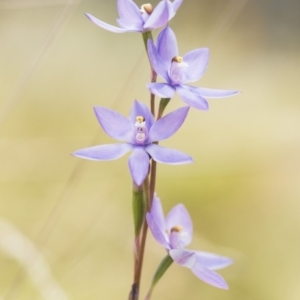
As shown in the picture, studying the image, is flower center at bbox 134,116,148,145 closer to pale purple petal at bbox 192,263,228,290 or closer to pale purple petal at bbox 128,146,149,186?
pale purple petal at bbox 128,146,149,186

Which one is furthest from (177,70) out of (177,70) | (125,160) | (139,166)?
(125,160)

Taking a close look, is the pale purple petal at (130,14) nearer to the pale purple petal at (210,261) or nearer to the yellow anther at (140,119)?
the yellow anther at (140,119)

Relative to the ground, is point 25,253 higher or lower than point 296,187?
lower

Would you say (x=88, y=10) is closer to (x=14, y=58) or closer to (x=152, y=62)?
(x=14, y=58)

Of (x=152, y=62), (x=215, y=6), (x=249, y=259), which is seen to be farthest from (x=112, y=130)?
(x=215, y=6)

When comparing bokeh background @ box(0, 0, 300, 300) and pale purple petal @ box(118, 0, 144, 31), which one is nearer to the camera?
pale purple petal @ box(118, 0, 144, 31)

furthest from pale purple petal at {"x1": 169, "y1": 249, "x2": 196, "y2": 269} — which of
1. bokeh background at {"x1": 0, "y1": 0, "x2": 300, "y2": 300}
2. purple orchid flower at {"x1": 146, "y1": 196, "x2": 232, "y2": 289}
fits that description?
bokeh background at {"x1": 0, "y1": 0, "x2": 300, "y2": 300}

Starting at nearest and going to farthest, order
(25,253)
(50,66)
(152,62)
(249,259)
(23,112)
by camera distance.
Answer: (152,62) < (25,253) < (249,259) < (23,112) < (50,66)

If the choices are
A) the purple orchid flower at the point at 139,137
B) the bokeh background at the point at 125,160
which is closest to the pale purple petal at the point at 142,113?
the purple orchid flower at the point at 139,137

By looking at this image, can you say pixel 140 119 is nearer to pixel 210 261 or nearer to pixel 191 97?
pixel 191 97
